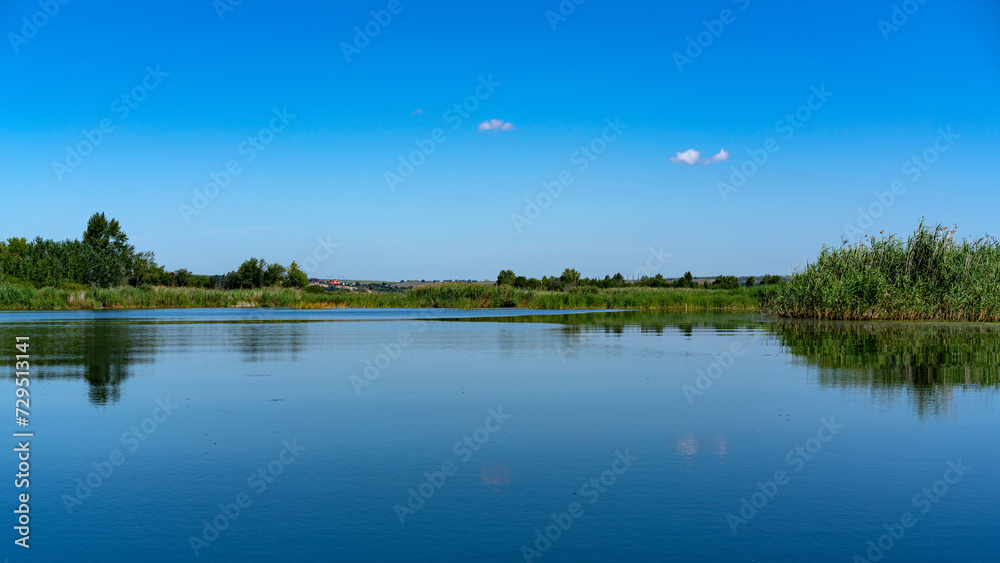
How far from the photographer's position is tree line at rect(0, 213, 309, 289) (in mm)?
65375

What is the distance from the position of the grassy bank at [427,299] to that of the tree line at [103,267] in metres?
9.22

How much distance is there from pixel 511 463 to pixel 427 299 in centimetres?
5144

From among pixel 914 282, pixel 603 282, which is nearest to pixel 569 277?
pixel 603 282

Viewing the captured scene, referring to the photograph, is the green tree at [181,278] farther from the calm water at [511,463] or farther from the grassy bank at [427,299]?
the calm water at [511,463]

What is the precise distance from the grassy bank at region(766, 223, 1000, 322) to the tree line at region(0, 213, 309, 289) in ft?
190

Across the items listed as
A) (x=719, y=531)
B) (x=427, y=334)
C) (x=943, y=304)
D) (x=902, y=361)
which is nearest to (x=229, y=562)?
(x=719, y=531)

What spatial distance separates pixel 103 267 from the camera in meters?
75.9

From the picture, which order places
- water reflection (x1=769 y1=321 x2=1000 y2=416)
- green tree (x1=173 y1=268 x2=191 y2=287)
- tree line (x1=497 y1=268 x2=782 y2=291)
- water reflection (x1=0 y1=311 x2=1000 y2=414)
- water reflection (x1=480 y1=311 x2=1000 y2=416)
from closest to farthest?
water reflection (x1=480 y1=311 x2=1000 y2=416)
water reflection (x1=769 y1=321 x2=1000 y2=416)
water reflection (x1=0 y1=311 x2=1000 y2=414)
tree line (x1=497 y1=268 x2=782 y2=291)
green tree (x1=173 y1=268 x2=191 y2=287)

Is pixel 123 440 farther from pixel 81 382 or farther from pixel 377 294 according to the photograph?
pixel 377 294

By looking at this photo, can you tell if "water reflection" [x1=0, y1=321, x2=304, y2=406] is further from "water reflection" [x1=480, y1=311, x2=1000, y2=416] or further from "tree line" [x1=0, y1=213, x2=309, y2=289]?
"tree line" [x1=0, y1=213, x2=309, y2=289]

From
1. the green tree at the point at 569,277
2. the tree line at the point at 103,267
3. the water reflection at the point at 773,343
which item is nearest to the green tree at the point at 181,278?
the tree line at the point at 103,267

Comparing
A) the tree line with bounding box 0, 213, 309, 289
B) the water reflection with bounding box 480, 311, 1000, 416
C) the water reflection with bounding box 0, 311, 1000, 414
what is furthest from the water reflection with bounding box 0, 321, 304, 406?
the tree line with bounding box 0, 213, 309, 289

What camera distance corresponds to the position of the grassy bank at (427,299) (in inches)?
2186

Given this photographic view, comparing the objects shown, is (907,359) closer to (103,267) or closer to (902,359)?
(902,359)
